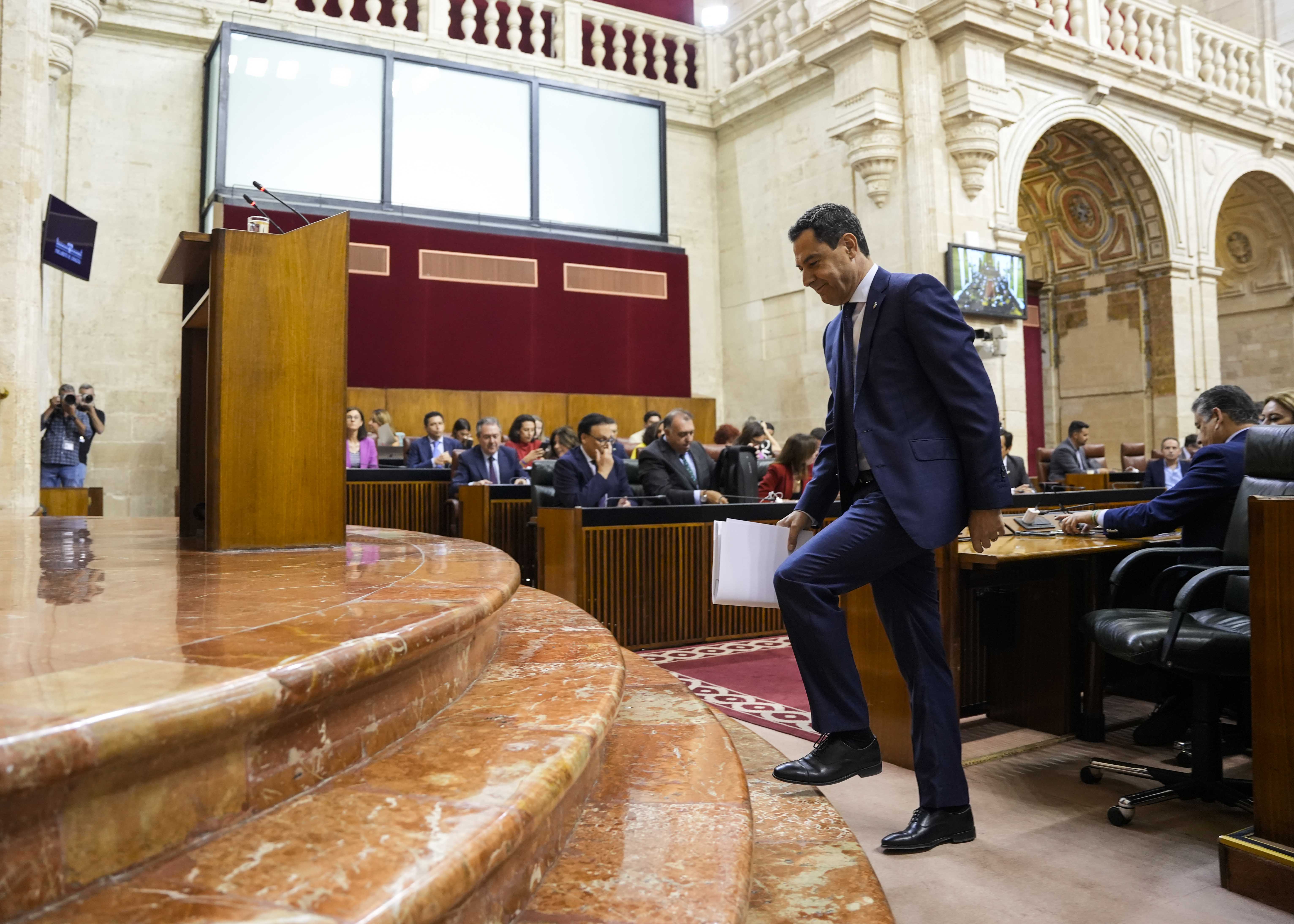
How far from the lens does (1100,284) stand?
12.4 m

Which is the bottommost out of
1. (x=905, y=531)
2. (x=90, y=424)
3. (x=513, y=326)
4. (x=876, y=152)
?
(x=905, y=531)

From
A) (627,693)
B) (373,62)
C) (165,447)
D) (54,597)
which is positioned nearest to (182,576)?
(54,597)

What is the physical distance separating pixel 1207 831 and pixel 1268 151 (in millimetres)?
12959

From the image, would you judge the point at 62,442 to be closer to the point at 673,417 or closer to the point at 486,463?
the point at 486,463

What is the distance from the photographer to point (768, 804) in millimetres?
2117

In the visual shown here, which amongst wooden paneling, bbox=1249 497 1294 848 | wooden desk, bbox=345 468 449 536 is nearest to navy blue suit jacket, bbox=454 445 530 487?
wooden desk, bbox=345 468 449 536

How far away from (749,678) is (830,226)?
8.14 ft

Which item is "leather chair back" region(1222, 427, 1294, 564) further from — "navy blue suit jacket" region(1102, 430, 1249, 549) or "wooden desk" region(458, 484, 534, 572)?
"wooden desk" region(458, 484, 534, 572)

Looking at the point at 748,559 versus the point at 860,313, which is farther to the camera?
the point at 748,559

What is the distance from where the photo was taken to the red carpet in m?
3.39

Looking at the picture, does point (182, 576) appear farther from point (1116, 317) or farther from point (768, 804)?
point (1116, 317)

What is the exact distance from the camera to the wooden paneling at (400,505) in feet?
21.0

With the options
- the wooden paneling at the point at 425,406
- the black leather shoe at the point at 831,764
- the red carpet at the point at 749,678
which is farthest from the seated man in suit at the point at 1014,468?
the black leather shoe at the point at 831,764

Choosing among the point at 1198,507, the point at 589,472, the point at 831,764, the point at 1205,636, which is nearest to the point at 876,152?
the point at 589,472
